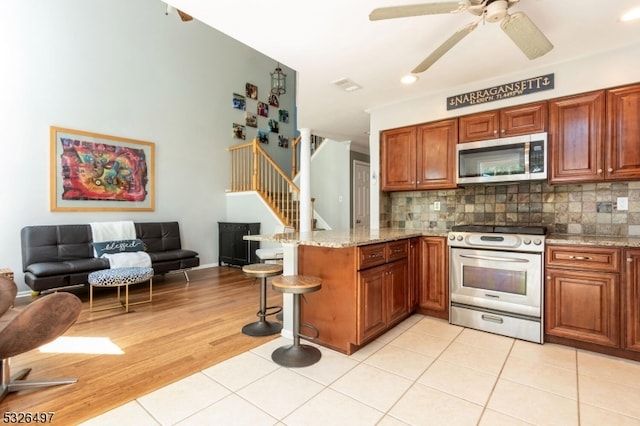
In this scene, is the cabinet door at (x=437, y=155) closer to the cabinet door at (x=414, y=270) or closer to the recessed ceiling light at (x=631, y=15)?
the cabinet door at (x=414, y=270)

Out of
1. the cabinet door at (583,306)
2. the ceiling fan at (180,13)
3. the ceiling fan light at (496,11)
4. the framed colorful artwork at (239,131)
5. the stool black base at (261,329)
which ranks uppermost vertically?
the ceiling fan at (180,13)

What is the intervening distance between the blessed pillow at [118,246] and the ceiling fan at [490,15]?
14.8 feet

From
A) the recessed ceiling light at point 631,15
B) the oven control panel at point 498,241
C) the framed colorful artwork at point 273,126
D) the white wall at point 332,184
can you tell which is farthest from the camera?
the framed colorful artwork at point 273,126

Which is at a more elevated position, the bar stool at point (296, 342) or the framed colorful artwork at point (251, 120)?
the framed colorful artwork at point (251, 120)

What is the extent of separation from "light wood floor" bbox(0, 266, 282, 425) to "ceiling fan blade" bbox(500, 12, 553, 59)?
9.29ft

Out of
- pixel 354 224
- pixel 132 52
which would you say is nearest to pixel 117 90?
pixel 132 52

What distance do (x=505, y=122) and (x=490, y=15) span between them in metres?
1.54

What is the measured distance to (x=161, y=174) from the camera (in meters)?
5.53

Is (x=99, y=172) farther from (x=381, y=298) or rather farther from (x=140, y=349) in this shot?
(x=381, y=298)

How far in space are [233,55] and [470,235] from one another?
6.14 m

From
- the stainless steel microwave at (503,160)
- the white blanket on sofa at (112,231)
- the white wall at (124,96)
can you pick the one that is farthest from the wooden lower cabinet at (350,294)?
the white blanket on sofa at (112,231)

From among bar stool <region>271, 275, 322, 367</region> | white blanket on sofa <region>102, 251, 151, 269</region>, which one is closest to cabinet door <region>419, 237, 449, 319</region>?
bar stool <region>271, 275, 322, 367</region>

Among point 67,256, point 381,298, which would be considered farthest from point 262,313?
point 67,256

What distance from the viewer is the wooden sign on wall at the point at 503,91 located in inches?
114
